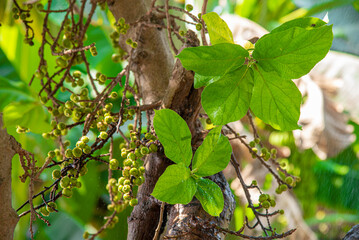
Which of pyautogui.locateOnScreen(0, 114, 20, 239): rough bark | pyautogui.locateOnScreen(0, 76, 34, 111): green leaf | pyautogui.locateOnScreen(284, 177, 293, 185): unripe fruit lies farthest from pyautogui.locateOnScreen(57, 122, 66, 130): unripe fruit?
pyautogui.locateOnScreen(0, 76, 34, 111): green leaf

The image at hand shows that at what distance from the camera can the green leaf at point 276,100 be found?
260 millimetres

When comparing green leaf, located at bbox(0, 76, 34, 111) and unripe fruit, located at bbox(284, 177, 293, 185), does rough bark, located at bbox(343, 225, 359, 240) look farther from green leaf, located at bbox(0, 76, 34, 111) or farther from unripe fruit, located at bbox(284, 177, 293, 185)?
green leaf, located at bbox(0, 76, 34, 111)

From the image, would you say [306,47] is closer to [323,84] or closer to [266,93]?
[266,93]

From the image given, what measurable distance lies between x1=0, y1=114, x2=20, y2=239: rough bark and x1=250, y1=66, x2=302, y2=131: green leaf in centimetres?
24

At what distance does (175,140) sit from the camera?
290mm

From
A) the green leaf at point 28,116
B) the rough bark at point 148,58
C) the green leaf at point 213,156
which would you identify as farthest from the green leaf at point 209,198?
the green leaf at point 28,116

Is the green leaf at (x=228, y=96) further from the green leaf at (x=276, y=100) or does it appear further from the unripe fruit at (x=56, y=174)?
the unripe fruit at (x=56, y=174)

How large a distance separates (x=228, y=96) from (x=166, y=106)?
0.14 metres

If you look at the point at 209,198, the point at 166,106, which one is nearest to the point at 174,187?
Result: the point at 209,198

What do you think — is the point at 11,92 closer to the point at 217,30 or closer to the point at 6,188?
the point at 6,188

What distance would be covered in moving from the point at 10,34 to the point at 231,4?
1.37 metres

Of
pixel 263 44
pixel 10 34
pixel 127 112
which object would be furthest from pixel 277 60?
pixel 10 34

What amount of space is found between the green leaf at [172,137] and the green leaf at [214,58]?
2.1 inches

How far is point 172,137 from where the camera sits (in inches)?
11.4
